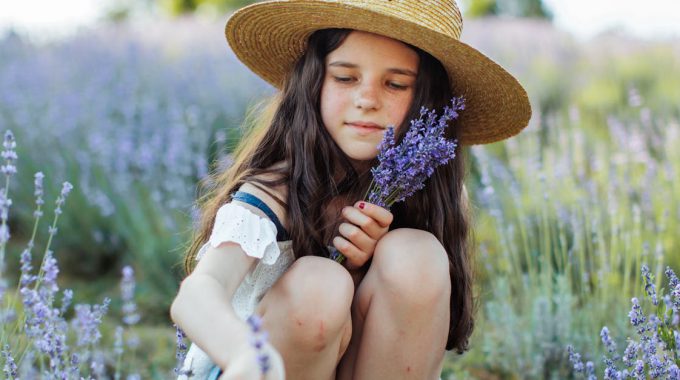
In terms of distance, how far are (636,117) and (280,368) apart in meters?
Result: 4.23

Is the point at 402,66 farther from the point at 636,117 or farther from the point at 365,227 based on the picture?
the point at 636,117

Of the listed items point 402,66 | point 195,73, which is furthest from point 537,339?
point 195,73

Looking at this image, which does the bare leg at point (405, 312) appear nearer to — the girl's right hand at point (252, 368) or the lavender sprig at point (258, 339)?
the girl's right hand at point (252, 368)

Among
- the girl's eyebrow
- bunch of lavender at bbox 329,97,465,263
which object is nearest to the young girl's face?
the girl's eyebrow

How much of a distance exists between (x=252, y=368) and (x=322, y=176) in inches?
38.8

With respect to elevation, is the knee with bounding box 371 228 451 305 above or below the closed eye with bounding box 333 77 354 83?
below

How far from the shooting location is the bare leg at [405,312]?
1900 millimetres

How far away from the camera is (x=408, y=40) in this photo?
2039mm

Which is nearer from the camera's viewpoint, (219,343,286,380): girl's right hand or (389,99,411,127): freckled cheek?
(219,343,286,380): girl's right hand

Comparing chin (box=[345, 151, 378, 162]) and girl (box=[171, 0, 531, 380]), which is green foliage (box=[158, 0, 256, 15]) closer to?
girl (box=[171, 0, 531, 380])

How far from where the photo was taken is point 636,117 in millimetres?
5027

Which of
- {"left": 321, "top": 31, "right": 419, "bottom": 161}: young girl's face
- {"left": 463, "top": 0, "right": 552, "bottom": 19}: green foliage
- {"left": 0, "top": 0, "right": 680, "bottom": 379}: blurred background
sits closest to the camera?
{"left": 321, "top": 31, "right": 419, "bottom": 161}: young girl's face

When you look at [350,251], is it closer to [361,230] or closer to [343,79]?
[361,230]

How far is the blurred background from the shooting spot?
2.73m
